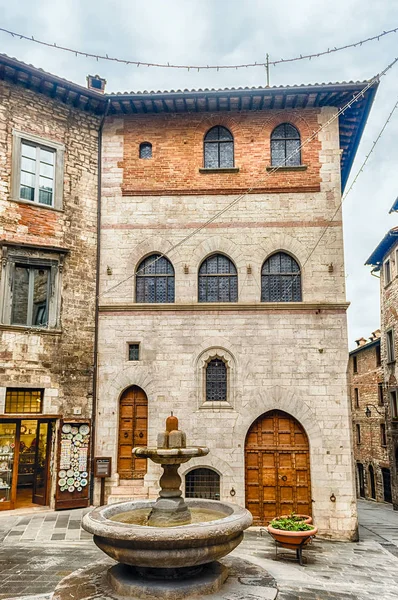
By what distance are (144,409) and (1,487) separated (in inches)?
153

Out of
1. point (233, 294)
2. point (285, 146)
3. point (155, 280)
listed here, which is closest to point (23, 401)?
point (155, 280)

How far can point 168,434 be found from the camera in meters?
7.92

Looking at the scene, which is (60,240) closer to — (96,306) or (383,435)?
(96,306)

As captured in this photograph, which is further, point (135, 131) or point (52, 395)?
→ point (135, 131)

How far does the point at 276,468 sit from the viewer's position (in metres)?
13.0

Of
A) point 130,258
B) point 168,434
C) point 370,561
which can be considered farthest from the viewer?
point 130,258

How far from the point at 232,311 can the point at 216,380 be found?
1.88 metres

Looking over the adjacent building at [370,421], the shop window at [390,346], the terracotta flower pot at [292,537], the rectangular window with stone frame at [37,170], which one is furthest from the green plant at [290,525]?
the adjacent building at [370,421]

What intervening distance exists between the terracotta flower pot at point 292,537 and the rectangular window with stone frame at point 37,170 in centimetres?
977

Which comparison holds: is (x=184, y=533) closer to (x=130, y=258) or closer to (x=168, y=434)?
(x=168, y=434)

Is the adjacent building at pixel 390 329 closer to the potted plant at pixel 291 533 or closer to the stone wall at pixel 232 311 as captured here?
the stone wall at pixel 232 311

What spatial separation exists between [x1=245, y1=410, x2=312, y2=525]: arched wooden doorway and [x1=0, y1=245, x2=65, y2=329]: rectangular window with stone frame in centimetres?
605

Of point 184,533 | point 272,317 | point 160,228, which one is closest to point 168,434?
point 184,533

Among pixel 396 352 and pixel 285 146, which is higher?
pixel 285 146
